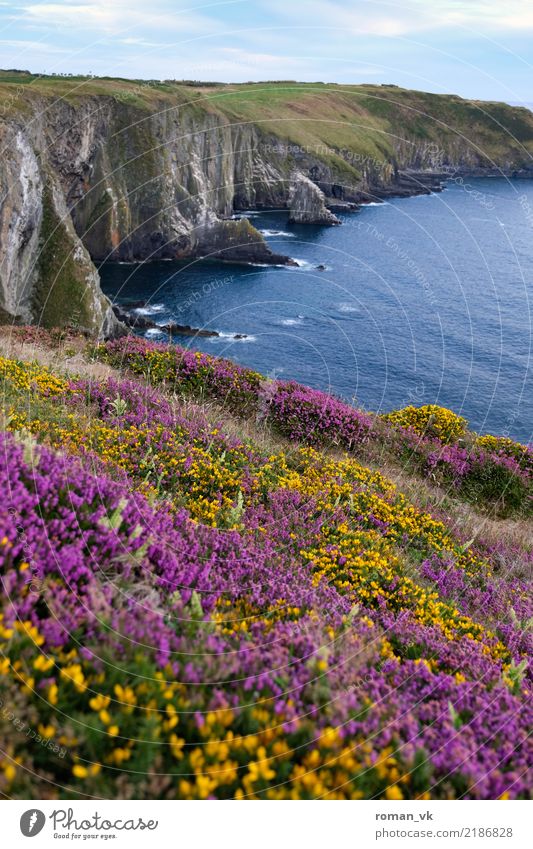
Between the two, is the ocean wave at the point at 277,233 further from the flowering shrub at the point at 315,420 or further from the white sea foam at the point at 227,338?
the flowering shrub at the point at 315,420

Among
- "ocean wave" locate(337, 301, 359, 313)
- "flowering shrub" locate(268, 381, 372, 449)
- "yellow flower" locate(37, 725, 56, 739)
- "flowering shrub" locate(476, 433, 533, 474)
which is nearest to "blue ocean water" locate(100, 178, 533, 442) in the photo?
"ocean wave" locate(337, 301, 359, 313)

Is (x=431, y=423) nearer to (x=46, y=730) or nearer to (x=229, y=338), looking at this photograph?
(x=46, y=730)

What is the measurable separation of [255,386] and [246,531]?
1245 centimetres

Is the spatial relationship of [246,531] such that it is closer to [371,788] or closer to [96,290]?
[371,788]

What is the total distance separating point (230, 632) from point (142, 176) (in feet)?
383

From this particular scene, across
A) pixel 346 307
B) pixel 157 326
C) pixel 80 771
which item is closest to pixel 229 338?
pixel 157 326

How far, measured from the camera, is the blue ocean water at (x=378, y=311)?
65.1 metres

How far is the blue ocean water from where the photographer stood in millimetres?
65062

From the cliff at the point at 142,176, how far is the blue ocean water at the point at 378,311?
723 cm

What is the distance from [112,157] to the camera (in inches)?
4203

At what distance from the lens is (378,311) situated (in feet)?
290

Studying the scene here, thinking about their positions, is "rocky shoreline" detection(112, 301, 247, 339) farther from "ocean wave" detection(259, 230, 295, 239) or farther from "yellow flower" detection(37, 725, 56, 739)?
"yellow flower" detection(37, 725, 56, 739)

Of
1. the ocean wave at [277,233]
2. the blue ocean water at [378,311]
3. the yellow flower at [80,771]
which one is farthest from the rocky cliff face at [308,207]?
the yellow flower at [80,771]
